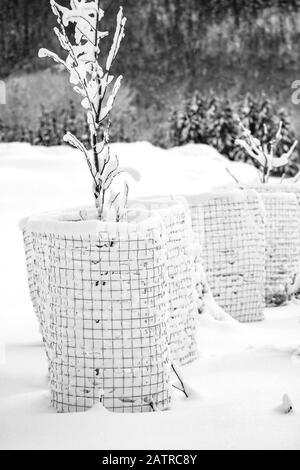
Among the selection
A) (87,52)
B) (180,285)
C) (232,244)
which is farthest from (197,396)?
(232,244)

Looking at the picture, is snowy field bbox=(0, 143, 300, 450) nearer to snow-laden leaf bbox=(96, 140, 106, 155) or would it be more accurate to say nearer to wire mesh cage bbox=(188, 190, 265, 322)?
wire mesh cage bbox=(188, 190, 265, 322)

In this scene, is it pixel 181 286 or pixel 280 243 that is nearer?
pixel 181 286

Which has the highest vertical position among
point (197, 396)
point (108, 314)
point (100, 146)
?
point (100, 146)

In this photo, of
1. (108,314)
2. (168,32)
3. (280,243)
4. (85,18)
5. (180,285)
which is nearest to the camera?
(108,314)

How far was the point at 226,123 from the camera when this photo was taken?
2648cm

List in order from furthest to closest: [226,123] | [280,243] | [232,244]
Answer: [226,123]
[280,243]
[232,244]

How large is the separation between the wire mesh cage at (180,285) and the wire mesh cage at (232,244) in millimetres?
1166

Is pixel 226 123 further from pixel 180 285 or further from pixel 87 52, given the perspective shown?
pixel 87 52

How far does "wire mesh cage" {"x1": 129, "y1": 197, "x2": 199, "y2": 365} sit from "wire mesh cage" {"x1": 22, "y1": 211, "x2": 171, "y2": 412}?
2.77 feet

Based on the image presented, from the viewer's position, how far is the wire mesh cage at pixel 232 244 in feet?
17.0

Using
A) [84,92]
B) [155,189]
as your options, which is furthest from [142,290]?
[155,189]

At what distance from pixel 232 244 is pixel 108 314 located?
2.59m
